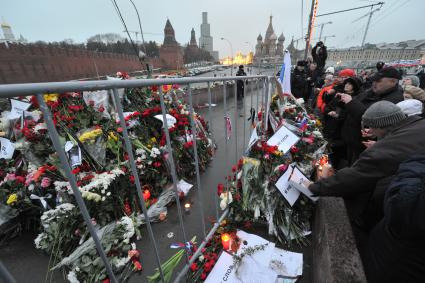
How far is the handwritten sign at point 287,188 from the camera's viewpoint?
2.16m

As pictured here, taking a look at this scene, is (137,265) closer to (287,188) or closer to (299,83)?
(287,188)

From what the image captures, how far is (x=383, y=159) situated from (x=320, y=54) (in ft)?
22.7

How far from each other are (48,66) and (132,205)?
3094cm

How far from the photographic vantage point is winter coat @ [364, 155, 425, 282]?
966mm

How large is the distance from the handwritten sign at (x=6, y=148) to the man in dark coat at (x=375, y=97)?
4.92 meters

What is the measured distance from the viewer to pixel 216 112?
6977 mm

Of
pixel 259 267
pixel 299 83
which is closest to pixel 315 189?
pixel 259 267

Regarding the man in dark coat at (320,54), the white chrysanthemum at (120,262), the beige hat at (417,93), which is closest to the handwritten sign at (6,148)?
the white chrysanthemum at (120,262)

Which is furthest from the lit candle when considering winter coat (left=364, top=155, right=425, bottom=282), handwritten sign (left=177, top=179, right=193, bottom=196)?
winter coat (left=364, top=155, right=425, bottom=282)

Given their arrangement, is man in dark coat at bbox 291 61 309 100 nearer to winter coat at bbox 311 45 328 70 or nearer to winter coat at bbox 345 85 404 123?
winter coat at bbox 311 45 328 70

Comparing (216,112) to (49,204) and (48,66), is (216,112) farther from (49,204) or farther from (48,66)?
(48,66)

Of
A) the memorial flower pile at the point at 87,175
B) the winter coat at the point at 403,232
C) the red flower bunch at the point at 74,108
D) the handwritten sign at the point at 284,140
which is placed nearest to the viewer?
the winter coat at the point at 403,232

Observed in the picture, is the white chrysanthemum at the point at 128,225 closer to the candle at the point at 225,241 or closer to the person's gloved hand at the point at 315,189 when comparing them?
the candle at the point at 225,241

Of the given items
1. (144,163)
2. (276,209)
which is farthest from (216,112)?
(276,209)
